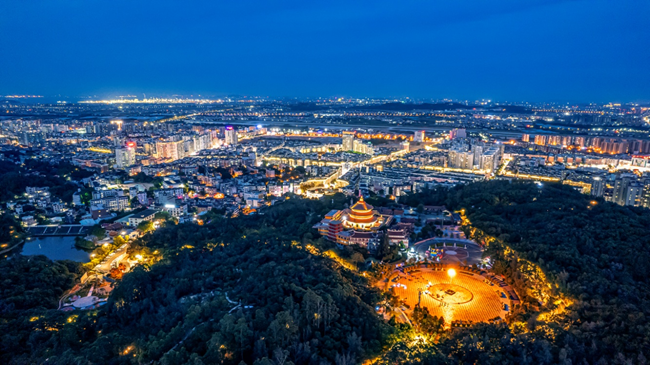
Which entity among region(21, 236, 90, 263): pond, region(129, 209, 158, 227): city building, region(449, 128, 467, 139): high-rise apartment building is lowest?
region(21, 236, 90, 263): pond

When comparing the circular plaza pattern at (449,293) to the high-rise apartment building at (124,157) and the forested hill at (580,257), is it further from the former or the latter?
the high-rise apartment building at (124,157)

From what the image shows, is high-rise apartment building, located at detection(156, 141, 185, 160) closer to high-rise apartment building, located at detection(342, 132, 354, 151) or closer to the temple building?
high-rise apartment building, located at detection(342, 132, 354, 151)

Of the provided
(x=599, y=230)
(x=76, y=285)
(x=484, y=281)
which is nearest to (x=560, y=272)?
(x=484, y=281)

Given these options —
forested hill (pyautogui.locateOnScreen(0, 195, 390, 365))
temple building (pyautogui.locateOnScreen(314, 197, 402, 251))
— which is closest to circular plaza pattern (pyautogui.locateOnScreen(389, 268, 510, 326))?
forested hill (pyautogui.locateOnScreen(0, 195, 390, 365))

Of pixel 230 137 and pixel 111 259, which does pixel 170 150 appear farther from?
pixel 111 259

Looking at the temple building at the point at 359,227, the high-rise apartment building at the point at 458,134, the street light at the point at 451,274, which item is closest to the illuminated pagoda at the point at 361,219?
the temple building at the point at 359,227

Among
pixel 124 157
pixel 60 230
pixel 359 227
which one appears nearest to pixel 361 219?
pixel 359 227

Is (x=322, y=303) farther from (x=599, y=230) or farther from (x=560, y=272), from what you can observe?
(x=599, y=230)
